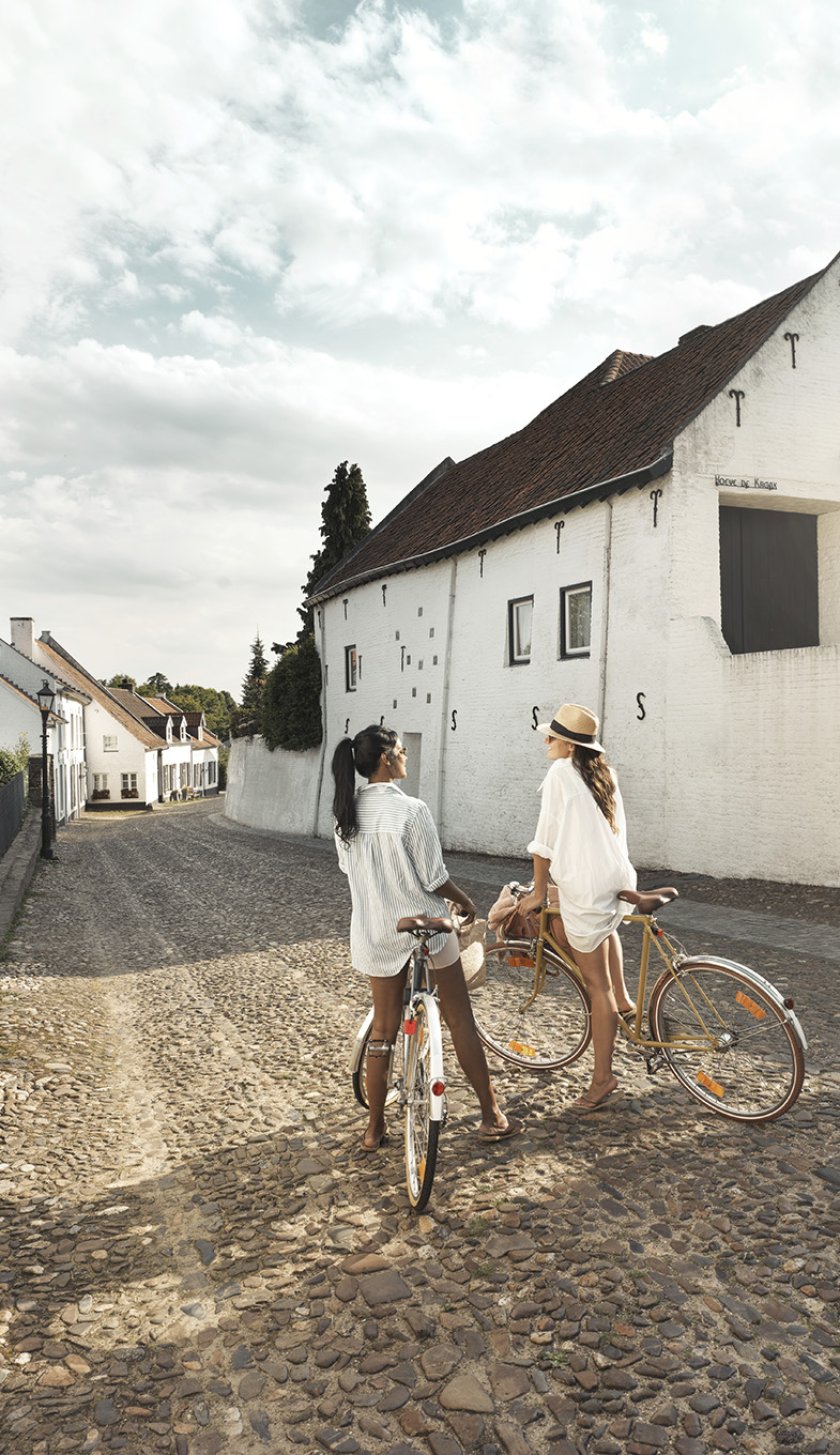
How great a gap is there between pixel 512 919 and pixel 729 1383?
271 centimetres

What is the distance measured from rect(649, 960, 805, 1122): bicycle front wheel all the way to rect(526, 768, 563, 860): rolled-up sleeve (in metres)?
0.84

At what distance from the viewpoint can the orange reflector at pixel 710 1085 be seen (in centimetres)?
468

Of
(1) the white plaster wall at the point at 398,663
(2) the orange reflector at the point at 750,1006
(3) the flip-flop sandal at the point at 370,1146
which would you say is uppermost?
(1) the white plaster wall at the point at 398,663

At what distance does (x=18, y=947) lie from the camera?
32.4ft

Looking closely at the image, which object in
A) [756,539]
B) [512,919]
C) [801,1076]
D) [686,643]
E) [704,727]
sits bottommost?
[801,1076]

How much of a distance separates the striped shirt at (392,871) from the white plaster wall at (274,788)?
23.7 m

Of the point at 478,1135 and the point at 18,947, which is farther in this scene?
the point at 18,947

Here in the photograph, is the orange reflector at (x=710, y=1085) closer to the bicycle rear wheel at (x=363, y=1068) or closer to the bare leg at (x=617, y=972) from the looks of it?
the bare leg at (x=617, y=972)

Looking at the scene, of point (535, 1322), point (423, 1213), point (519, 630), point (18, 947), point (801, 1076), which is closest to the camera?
point (535, 1322)

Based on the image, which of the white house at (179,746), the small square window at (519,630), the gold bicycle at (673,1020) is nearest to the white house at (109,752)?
the white house at (179,746)

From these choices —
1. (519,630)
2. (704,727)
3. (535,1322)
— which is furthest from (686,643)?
(535,1322)

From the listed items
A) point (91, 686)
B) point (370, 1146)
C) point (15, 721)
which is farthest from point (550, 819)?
point (91, 686)

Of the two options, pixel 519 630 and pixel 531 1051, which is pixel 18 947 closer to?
pixel 531 1051

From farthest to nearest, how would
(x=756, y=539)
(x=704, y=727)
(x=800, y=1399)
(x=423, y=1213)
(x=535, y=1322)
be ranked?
(x=756, y=539) < (x=704, y=727) < (x=423, y=1213) < (x=535, y=1322) < (x=800, y=1399)
